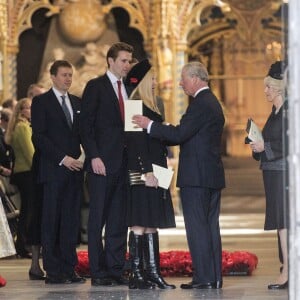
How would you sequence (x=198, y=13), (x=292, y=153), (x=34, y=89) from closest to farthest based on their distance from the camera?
(x=292, y=153)
(x=34, y=89)
(x=198, y=13)

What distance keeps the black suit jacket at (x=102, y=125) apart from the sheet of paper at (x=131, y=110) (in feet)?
1.12

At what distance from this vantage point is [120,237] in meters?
10.2

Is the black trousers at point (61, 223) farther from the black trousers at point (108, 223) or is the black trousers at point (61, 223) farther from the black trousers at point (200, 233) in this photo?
the black trousers at point (200, 233)

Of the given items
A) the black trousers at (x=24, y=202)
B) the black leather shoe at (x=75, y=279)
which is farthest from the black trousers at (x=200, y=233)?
the black trousers at (x=24, y=202)

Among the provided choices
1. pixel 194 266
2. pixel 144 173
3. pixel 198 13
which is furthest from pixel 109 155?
pixel 198 13

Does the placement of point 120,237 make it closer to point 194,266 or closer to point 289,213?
point 194,266

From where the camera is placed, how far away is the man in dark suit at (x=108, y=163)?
1006 centimetres

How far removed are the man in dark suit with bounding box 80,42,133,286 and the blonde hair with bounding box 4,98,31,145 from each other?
7.74ft

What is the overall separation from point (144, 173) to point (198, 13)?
11.2m

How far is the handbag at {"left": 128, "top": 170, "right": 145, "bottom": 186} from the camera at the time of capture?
9.79 metres

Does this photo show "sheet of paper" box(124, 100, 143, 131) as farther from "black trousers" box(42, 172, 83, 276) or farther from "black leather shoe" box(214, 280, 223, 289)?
"black leather shoe" box(214, 280, 223, 289)

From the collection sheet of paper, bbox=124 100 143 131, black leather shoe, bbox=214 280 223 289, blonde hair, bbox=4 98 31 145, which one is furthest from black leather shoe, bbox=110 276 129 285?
blonde hair, bbox=4 98 31 145

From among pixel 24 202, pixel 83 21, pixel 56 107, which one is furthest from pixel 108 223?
pixel 83 21

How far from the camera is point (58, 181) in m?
10.5
